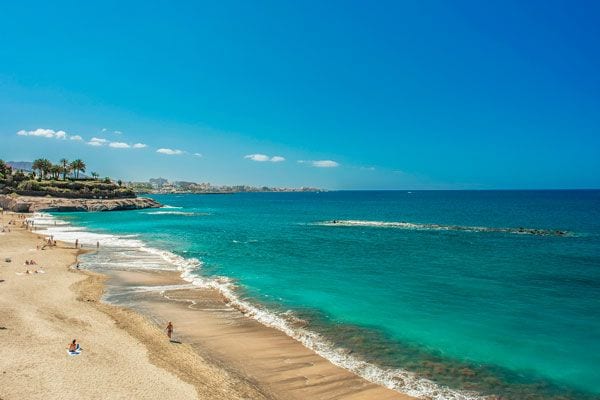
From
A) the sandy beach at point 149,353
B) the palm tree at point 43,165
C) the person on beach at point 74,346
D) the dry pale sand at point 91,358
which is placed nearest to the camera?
the dry pale sand at point 91,358

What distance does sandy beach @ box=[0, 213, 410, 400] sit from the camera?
14734 mm

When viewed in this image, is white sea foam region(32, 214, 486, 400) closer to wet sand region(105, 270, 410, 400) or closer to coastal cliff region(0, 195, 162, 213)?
wet sand region(105, 270, 410, 400)

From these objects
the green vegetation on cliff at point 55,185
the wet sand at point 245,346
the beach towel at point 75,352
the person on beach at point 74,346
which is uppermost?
the green vegetation on cliff at point 55,185

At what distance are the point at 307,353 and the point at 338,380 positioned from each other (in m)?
2.93

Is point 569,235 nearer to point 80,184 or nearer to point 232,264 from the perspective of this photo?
point 232,264

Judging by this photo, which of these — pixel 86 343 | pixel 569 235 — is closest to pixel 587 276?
pixel 569 235

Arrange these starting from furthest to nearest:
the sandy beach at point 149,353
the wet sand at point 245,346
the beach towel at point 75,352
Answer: the beach towel at point 75,352 < the wet sand at point 245,346 < the sandy beach at point 149,353

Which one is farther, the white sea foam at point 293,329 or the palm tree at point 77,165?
the palm tree at point 77,165

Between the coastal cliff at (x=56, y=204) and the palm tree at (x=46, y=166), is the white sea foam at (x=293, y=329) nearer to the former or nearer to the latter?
the coastal cliff at (x=56, y=204)

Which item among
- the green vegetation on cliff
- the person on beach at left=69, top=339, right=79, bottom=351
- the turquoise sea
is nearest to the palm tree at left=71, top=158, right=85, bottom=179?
the green vegetation on cliff

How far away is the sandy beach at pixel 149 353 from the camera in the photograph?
14734 millimetres

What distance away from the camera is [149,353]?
58.6 feet

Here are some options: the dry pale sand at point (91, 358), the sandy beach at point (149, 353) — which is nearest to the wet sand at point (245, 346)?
the sandy beach at point (149, 353)

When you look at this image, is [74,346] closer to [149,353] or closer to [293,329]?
[149,353]
